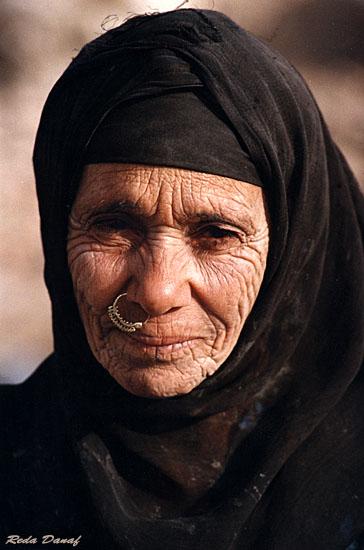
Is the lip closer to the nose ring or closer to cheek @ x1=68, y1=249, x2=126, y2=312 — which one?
the nose ring

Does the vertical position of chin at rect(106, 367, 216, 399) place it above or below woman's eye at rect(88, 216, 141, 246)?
below

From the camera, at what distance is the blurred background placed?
536 cm

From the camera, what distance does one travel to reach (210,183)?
175cm

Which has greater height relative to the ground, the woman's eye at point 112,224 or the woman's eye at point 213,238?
the woman's eye at point 213,238

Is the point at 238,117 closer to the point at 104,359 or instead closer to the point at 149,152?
the point at 149,152

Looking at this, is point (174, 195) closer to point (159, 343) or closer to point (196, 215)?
point (196, 215)

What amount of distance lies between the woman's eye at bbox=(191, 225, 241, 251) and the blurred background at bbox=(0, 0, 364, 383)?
3.71 m

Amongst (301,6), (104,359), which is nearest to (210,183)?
(104,359)

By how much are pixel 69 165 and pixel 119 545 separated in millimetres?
1192
